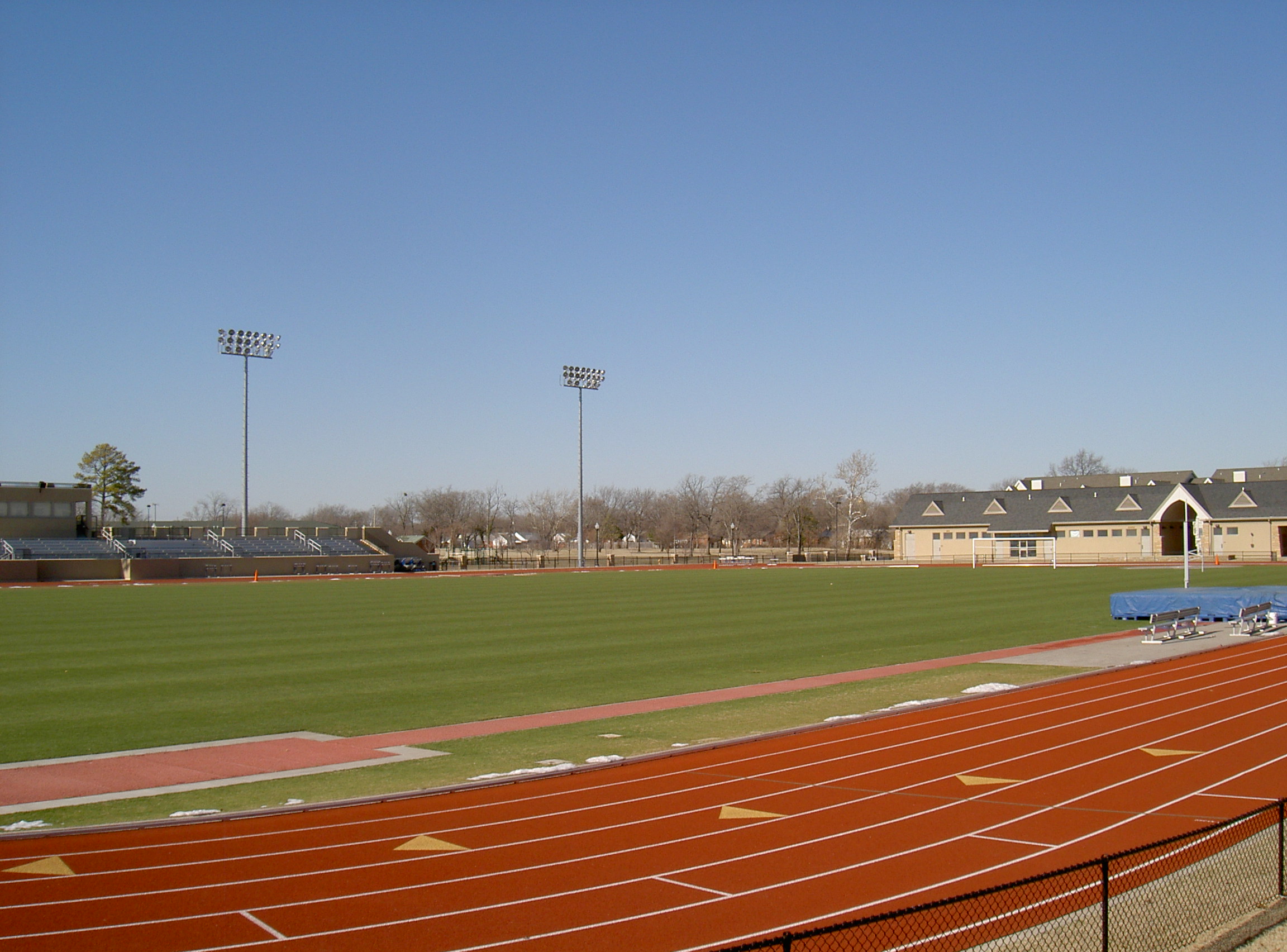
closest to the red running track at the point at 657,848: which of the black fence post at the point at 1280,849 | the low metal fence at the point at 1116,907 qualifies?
the low metal fence at the point at 1116,907

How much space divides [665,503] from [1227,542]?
112 m

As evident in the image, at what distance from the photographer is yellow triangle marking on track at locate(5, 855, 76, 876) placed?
9.44 metres

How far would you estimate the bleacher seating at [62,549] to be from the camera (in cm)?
7188

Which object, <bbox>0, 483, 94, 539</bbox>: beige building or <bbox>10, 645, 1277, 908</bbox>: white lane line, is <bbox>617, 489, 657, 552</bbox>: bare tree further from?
<bbox>10, 645, 1277, 908</bbox>: white lane line

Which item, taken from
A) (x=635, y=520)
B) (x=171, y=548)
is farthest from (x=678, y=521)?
(x=171, y=548)

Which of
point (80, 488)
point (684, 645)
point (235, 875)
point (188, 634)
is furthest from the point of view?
point (80, 488)

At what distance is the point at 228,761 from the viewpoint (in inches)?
586

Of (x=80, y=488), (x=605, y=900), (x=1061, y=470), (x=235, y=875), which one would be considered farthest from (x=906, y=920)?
(x=1061, y=470)

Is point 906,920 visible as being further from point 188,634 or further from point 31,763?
point 188,634

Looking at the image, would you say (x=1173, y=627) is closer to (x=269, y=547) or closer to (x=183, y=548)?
(x=269, y=547)

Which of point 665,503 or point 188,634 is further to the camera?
point 665,503

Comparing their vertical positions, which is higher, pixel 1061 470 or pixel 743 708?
pixel 1061 470

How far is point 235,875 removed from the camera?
9375mm

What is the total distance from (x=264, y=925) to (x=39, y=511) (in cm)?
8850
